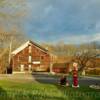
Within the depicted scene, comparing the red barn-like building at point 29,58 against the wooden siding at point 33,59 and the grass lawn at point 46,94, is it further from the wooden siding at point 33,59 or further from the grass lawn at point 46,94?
the grass lawn at point 46,94

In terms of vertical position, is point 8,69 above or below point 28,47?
below

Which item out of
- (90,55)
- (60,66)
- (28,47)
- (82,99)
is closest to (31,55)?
(28,47)

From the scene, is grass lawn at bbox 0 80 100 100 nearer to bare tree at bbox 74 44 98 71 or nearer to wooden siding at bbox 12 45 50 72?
bare tree at bbox 74 44 98 71

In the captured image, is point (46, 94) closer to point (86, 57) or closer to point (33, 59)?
point (86, 57)

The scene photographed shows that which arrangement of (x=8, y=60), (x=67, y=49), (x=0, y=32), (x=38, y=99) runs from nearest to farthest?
(x=38, y=99) → (x=0, y=32) → (x=8, y=60) → (x=67, y=49)

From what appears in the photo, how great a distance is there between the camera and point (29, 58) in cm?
8025

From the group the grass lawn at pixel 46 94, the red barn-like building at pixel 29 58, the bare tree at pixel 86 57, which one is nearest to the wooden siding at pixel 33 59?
the red barn-like building at pixel 29 58

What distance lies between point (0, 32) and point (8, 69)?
4251 centimetres

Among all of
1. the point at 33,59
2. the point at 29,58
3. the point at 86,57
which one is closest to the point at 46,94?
the point at 86,57

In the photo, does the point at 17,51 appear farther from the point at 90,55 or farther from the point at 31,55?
the point at 90,55

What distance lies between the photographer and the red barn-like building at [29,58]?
258 ft

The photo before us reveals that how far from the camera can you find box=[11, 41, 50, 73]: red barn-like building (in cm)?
7856

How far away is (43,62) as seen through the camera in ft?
259

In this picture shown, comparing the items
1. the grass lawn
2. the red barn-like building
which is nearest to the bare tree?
the red barn-like building
